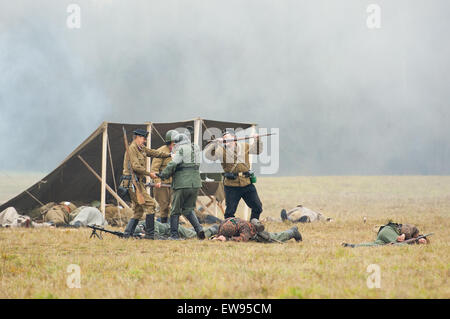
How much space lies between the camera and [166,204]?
33.7 ft

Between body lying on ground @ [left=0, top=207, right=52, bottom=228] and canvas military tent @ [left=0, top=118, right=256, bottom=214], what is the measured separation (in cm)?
68

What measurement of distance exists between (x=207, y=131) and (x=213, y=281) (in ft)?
26.0

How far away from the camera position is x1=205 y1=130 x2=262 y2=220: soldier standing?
31.7ft

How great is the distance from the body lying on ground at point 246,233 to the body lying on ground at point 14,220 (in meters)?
4.98

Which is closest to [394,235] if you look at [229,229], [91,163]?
[229,229]

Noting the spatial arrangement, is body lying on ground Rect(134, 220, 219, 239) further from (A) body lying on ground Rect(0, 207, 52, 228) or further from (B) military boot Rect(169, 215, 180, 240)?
(A) body lying on ground Rect(0, 207, 52, 228)

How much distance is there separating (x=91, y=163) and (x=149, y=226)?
4.61 meters

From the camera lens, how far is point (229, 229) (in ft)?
28.5

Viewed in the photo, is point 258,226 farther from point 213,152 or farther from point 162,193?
point 162,193

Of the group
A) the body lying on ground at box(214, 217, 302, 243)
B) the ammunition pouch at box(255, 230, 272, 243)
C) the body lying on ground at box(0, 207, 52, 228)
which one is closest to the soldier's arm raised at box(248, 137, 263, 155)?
the body lying on ground at box(214, 217, 302, 243)

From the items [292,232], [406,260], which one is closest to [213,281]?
[406,260]

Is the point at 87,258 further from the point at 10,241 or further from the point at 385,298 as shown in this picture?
the point at 385,298

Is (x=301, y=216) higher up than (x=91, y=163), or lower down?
lower down

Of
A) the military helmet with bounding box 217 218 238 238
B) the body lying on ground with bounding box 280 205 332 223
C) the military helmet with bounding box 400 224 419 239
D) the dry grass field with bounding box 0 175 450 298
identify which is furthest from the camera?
the body lying on ground with bounding box 280 205 332 223
